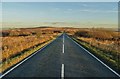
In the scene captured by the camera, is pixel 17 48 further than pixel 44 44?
No

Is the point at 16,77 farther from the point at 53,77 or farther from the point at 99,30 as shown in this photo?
the point at 99,30

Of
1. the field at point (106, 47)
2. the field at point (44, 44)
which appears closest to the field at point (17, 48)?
the field at point (44, 44)

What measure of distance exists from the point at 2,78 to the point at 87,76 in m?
3.59

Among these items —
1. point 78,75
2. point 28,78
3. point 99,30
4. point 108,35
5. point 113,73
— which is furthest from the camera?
point 99,30

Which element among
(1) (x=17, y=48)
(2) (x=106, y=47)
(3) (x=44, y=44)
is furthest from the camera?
(3) (x=44, y=44)

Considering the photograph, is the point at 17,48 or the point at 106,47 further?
the point at 106,47

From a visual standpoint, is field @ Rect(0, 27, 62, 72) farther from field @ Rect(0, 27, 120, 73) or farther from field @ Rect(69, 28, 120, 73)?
field @ Rect(69, 28, 120, 73)

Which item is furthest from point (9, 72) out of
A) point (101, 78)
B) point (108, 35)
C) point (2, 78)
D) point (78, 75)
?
point (108, 35)

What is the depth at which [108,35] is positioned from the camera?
6153 cm

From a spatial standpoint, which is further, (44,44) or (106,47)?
(44,44)

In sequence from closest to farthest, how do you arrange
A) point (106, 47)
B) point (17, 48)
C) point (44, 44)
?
1. point (17, 48)
2. point (106, 47)
3. point (44, 44)

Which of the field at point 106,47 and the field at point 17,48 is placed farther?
the field at point 106,47

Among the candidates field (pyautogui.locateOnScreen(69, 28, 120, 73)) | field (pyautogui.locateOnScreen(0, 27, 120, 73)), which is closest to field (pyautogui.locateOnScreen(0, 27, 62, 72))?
field (pyautogui.locateOnScreen(0, 27, 120, 73))

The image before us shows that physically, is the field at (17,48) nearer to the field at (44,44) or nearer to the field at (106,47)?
the field at (44,44)
